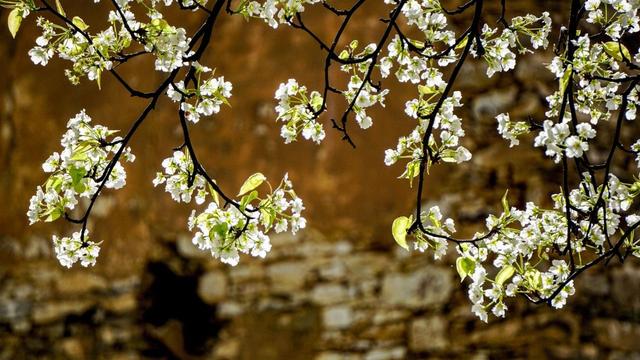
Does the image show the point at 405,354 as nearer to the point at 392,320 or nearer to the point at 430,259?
the point at 392,320

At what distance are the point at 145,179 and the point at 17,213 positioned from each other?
66cm

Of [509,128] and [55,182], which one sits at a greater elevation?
[509,128]

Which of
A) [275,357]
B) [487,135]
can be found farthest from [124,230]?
[487,135]

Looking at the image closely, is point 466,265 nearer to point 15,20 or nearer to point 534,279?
point 534,279

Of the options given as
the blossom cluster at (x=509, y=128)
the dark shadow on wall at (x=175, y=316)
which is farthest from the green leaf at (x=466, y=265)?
the dark shadow on wall at (x=175, y=316)

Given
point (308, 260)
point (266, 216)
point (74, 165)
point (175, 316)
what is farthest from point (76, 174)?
point (175, 316)

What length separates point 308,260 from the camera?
3297mm

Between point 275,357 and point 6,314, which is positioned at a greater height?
point 6,314

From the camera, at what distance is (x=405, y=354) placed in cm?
321

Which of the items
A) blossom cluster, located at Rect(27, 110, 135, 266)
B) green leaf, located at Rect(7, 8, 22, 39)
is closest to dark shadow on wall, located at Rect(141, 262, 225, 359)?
blossom cluster, located at Rect(27, 110, 135, 266)

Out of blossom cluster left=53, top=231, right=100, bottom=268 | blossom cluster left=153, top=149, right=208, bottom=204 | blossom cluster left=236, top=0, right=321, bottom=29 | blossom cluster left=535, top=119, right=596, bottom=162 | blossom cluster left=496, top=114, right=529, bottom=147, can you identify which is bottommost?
blossom cluster left=53, top=231, right=100, bottom=268

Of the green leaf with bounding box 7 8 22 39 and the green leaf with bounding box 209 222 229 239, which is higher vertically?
the green leaf with bounding box 7 8 22 39

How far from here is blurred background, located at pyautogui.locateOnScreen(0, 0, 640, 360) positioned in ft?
10.6

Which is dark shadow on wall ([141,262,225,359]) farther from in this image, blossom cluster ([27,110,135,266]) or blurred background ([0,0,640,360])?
blossom cluster ([27,110,135,266])
